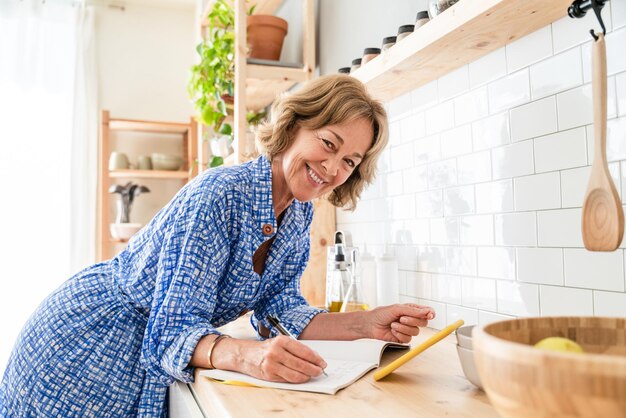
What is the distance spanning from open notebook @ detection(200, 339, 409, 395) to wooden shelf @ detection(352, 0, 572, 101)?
728 millimetres

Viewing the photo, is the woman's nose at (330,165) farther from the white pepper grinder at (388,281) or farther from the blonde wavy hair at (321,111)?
the white pepper grinder at (388,281)

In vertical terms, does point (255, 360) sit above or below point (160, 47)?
below

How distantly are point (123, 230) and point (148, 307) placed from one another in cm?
254

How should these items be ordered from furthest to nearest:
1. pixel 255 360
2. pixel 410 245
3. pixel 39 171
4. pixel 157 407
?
pixel 39 171 → pixel 410 245 → pixel 157 407 → pixel 255 360

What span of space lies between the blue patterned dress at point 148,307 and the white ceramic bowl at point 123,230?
233 centimetres

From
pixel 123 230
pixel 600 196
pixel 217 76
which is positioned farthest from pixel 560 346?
pixel 123 230

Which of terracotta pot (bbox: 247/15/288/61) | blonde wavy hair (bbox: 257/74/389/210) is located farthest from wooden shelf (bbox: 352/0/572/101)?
terracotta pot (bbox: 247/15/288/61)

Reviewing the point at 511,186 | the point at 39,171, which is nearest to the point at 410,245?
the point at 511,186

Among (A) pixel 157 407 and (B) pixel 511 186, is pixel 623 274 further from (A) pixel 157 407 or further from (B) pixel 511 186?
(A) pixel 157 407

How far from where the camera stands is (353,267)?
1.86 meters

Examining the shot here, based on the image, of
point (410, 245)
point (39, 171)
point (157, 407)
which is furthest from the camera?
point (39, 171)

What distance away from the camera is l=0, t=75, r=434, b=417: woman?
1098 millimetres

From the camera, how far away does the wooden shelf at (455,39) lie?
116 cm

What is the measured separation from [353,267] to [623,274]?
910 mm
